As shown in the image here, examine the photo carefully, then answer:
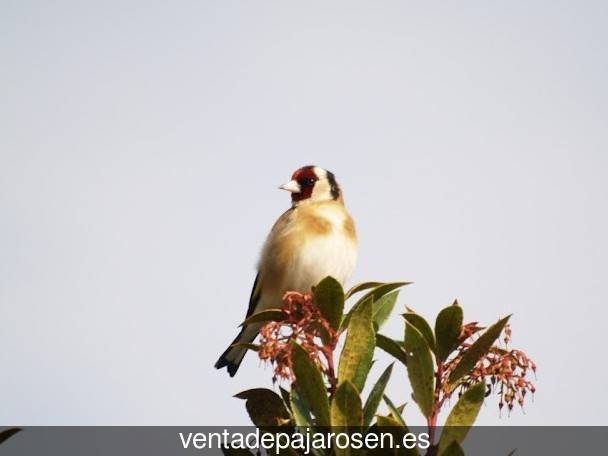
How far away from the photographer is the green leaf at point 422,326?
215 cm

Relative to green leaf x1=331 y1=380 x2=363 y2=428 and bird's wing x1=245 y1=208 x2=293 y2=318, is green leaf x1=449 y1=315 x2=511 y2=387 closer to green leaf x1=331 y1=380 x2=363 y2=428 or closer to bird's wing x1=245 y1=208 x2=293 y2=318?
green leaf x1=331 y1=380 x2=363 y2=428

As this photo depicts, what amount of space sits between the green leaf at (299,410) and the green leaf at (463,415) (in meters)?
0.33

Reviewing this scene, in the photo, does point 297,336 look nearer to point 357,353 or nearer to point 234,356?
point 357,353

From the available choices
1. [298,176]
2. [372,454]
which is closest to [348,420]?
[372,454]

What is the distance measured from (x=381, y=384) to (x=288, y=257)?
7.85ft

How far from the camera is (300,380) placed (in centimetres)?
199

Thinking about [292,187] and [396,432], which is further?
[292,187]

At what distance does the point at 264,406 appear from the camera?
2.28 metres

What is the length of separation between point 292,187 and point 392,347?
9.50 ft

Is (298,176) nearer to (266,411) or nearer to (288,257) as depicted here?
(288,257)

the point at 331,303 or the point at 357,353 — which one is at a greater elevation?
the point at 331,303

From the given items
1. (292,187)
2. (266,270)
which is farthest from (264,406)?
(292,187)

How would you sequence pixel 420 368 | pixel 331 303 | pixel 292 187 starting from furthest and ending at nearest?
pixel 292 187 < pixel 331 303 < pixel 420 368

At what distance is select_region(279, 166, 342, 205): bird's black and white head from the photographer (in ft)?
16.8
